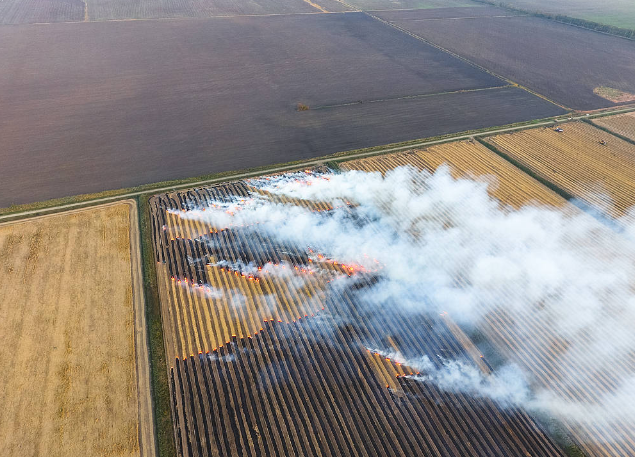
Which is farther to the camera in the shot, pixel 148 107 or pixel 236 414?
pixel 148 107

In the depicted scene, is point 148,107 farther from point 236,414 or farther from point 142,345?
point 236,414

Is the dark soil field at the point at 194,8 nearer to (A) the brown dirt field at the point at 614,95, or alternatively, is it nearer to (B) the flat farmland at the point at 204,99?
(B) the flat farmland at the point at 204,99

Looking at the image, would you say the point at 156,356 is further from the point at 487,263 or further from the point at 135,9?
the point at 135,9

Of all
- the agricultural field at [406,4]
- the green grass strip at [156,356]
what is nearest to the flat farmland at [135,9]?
the agricultural field at [406,4]

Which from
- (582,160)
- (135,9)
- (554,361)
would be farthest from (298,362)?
(135,9)

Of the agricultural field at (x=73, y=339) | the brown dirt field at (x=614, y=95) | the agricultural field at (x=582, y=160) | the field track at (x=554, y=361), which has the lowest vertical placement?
the agricultural field at (x=73, y=339)

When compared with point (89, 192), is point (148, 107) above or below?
above

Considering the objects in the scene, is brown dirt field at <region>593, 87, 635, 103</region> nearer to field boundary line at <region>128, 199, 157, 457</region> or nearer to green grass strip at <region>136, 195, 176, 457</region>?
green grass strip at <region>136, 195, 176, 457</region>

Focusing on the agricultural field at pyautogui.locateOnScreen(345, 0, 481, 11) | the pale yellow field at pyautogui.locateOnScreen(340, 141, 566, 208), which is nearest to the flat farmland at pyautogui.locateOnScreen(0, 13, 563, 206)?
the pale yellow field at pyautogui.locateOnScreen(340, 141, 566, 208)

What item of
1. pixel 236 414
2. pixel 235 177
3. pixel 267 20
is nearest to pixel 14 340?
pixel 236 414
